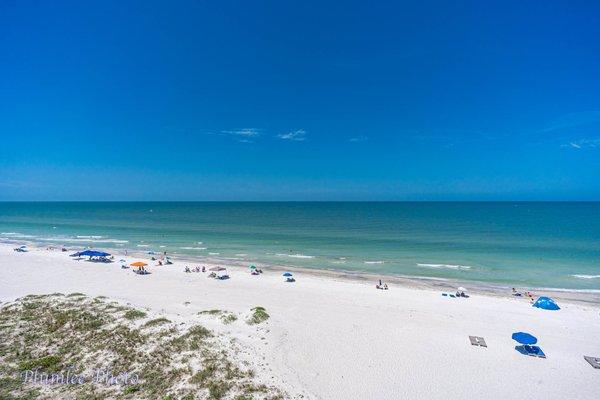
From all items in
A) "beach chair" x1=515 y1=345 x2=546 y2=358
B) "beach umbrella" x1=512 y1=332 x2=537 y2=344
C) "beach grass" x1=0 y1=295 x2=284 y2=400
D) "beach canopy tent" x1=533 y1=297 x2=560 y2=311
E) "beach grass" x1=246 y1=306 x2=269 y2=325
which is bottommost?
"beach grass" x1=0 y1=295 x2=284 y2=400

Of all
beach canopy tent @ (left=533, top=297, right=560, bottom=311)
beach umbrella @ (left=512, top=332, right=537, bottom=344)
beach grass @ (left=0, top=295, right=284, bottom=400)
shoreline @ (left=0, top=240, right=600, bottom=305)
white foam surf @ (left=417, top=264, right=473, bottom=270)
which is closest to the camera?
beach grass @ (left=0, top=295, right=284, bottom=400)

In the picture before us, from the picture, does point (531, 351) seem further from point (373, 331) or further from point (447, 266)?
point (447, 266)

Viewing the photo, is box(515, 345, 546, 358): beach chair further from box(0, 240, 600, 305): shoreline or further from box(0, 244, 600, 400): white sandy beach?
box(0, 240, 600, 305): shoreline

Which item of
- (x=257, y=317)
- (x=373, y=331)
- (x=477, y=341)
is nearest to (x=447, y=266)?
(x=477, y=341)

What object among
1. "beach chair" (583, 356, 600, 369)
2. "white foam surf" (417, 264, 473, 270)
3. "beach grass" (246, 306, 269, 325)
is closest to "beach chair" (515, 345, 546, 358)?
"beach chair" (583, 356, 600, 369)

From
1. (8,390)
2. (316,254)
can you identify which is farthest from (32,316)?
(316,254)

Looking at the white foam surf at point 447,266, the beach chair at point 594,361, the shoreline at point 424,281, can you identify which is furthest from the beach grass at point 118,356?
the white foam surf at point 447,266

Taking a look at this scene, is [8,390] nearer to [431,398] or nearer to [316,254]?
[431,398]

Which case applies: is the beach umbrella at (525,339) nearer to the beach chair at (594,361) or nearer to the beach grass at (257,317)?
the beach chair at (594,361)
